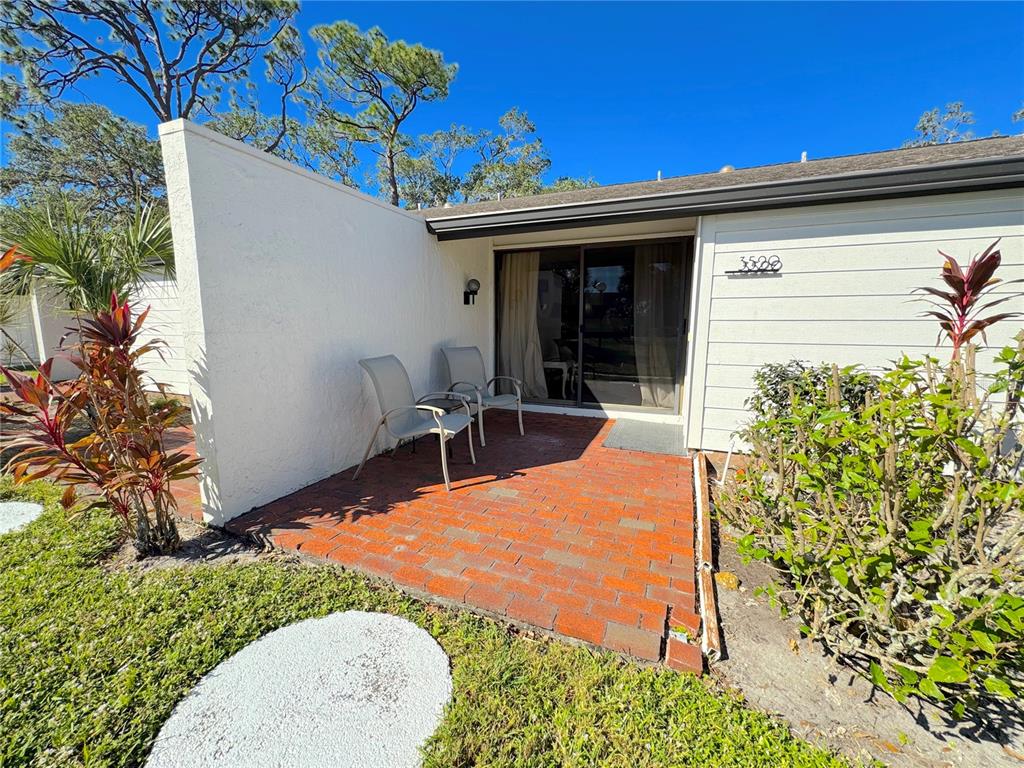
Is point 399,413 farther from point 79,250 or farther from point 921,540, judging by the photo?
point 921,540

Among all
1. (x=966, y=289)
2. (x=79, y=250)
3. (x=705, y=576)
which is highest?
(x=79, y=250)

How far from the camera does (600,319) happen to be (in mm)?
6133

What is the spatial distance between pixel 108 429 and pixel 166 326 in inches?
257

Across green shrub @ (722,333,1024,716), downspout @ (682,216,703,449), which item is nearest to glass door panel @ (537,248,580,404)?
downspout @ (682,216,703,449)

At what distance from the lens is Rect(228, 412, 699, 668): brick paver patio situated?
2.11 meters

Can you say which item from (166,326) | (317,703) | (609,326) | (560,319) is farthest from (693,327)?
(166,326)

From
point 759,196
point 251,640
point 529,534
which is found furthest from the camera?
point 759,196

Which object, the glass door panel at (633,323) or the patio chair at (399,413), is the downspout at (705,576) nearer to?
the patio chair at (399,413)

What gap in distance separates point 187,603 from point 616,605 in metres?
2.25

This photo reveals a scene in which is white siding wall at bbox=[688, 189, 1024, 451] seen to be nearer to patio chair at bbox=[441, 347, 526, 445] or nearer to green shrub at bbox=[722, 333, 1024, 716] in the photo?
patio chair at bbox=[441, 347, 526, 445]

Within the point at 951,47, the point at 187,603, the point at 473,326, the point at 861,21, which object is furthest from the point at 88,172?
the point at 951,47

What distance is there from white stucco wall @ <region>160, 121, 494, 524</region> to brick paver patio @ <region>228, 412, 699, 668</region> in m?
0.40

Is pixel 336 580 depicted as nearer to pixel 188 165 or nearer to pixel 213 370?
pixel 213 370

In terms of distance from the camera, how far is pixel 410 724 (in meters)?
1.56
